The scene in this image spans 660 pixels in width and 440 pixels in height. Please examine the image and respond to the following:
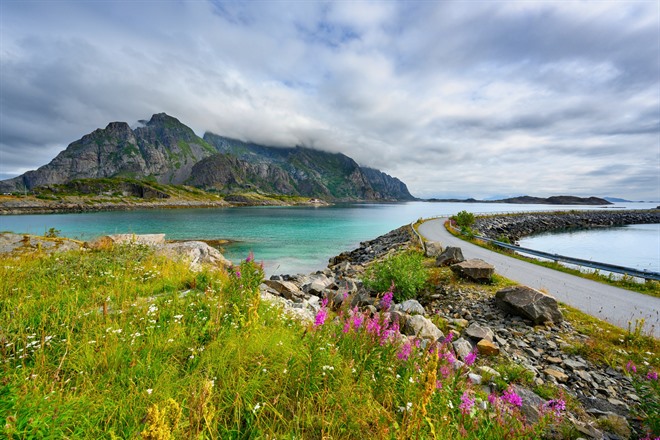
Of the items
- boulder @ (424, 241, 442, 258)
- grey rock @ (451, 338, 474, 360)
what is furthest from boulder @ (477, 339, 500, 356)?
boulder @ (424, 241, 442, 258)

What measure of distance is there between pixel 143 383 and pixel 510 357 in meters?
7.93

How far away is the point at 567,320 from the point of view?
8.88 meters

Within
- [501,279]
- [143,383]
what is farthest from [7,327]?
[501,279]

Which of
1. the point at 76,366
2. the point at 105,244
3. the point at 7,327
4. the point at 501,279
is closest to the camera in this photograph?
the point at 76,366

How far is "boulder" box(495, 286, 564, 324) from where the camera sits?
8.62 m

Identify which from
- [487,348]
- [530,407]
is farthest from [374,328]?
[487,348]

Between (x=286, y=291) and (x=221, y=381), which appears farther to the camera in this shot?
(x=286, y=291)

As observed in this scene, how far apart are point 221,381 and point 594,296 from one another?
15.3 meters

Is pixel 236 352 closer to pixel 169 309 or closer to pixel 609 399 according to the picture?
pixel 169 309

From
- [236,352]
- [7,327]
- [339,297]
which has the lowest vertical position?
[339,297]

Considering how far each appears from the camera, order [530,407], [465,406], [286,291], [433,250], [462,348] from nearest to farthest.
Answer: [465,406] < [530,407] < [462,348] < [286,291] < [433,250]

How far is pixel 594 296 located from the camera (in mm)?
11641

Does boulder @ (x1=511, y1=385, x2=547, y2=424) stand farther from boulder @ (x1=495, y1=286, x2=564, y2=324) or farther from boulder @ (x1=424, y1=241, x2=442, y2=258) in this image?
boulder @ (x1=424, y1=241, x2=442, y2=258)

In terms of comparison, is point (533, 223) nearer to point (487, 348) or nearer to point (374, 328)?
point (487, 348)
